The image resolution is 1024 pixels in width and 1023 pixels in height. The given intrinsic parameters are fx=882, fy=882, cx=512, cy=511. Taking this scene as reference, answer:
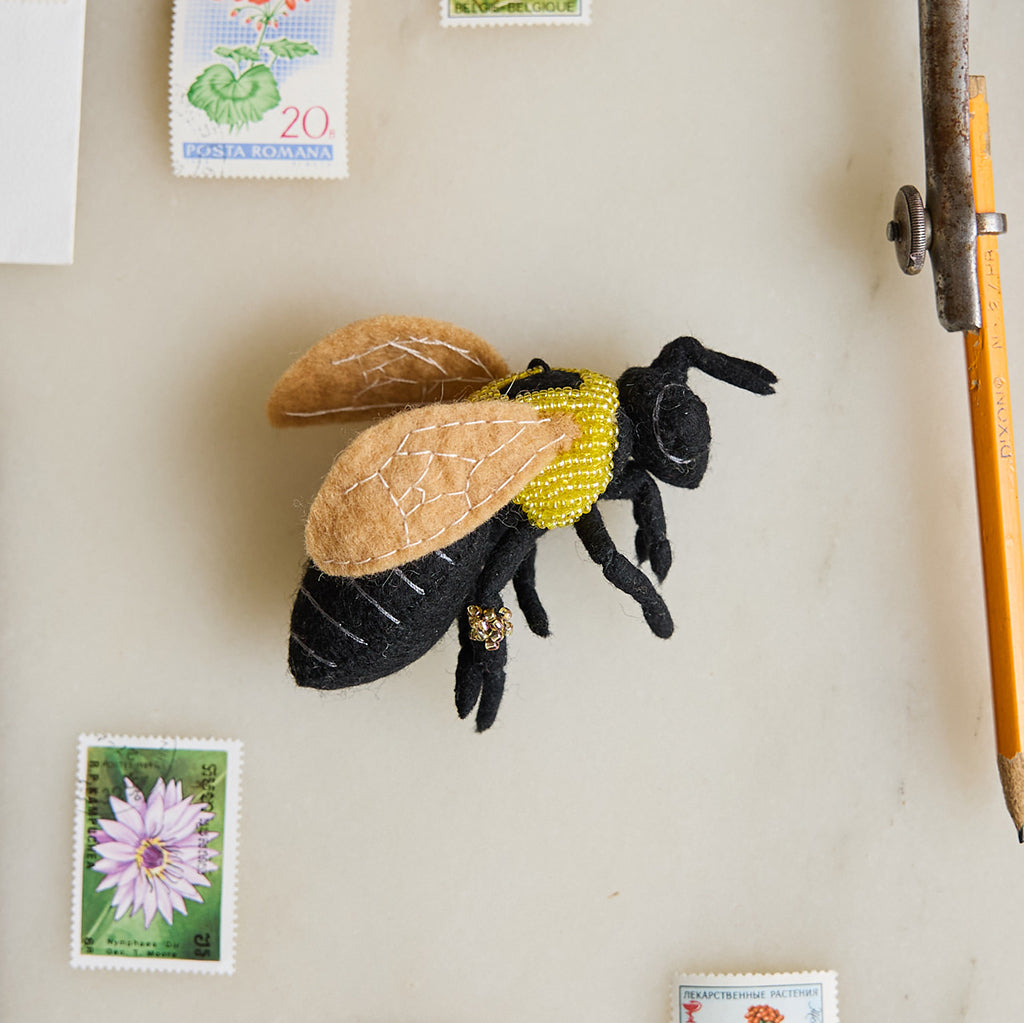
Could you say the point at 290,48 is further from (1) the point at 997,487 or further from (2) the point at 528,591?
A: (1) the point at 997,487

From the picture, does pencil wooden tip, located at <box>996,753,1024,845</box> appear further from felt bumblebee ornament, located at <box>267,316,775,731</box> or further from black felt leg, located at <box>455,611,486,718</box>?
black felt leg, located at <box>455,611,486,718</box>

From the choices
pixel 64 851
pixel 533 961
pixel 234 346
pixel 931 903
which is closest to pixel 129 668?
pixel 64 851

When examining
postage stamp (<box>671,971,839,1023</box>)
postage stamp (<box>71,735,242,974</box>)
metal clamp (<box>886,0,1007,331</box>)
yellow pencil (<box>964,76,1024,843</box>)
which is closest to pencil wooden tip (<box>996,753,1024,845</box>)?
yellow pencil (<box>964,76,1024,843</box>)

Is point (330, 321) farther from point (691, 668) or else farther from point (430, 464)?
point (691, 668)

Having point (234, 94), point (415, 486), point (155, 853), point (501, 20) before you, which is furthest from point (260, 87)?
point (155, 853)

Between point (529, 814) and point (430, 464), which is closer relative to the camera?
point (430, 464)

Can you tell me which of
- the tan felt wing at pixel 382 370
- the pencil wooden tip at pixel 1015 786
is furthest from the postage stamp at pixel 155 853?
the pencil wooden tip at pixel 1015 786

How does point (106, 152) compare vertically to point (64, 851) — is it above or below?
above
